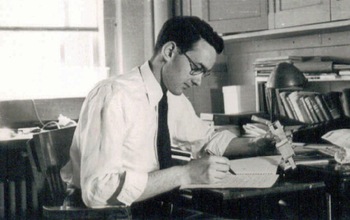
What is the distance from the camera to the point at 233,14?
338cm

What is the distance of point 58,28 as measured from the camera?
12.5 feet

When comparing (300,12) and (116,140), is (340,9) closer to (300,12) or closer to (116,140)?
(300,12)

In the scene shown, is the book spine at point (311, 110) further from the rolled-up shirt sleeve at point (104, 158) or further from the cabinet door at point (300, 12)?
the rolled-up shirt sleeve at point (104, 158)

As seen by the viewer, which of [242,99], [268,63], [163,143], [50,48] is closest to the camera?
[163,143]

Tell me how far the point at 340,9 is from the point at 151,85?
128 cm

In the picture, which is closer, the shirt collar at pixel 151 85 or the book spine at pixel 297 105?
the shirt collar at pixel 151 85

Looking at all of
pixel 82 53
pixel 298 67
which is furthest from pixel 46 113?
pixel 298 67

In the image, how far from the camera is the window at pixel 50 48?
3.64 metres

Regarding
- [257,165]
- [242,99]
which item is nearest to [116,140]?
[257,165]

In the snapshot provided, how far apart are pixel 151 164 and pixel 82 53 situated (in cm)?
211

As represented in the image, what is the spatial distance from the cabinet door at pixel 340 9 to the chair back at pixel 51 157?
1571 millimetres

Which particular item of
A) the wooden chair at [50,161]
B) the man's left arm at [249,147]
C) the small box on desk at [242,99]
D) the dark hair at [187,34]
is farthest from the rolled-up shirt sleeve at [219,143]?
the small box on desk at [242,99]

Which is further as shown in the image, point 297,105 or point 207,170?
point 297,105

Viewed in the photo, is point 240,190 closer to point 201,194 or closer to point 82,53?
point 201,194
